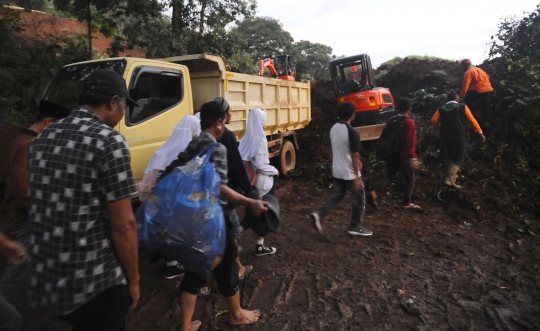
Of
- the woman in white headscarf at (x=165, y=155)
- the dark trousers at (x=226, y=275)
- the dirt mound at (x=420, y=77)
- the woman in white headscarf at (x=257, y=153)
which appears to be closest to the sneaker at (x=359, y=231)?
the woman in white headscarf at (x=257, y=153)

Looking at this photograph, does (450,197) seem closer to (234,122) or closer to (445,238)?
(445,238)

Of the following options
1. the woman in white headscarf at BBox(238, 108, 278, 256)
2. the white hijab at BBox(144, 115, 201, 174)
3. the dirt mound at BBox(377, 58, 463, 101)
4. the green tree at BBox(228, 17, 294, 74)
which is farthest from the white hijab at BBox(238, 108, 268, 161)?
the green tree at BBox(228, 17, 294, 74)

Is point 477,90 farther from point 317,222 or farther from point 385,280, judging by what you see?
point 385,280

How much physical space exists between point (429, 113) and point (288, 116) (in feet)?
13.6

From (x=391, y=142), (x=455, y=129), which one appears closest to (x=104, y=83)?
(x=391, y=142)

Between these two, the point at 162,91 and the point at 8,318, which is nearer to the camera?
the point at 8,318

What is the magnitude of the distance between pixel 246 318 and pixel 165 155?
58.4 inches

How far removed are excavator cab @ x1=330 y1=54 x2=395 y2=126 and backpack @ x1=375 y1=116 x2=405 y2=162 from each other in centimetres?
346

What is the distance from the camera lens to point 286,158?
317 inches

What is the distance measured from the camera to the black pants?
1.55 metres

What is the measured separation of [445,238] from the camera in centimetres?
461

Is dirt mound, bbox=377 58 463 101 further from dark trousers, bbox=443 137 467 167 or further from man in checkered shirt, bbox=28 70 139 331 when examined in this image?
man in checkered shirt, bbox=28 70 139 331

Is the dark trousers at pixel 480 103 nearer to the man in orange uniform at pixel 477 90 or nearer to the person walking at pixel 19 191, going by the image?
the man in orange uniform at pixel 477 90

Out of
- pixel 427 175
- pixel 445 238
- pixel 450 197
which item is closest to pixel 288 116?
pixel 427 175
